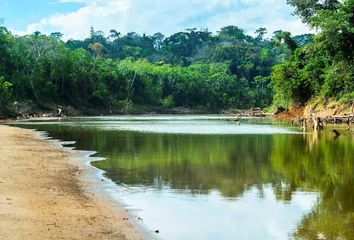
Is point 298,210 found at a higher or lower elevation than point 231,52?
lower

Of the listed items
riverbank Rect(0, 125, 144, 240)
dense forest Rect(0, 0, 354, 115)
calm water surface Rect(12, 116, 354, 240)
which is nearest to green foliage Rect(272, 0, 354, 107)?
dense forest Rect(0, 0, 354, 115)

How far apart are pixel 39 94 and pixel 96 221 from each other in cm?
9210

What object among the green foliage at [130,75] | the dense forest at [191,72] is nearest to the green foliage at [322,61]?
the dense forest at [191,72]

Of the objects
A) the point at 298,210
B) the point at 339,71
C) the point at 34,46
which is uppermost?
the point at 34,46

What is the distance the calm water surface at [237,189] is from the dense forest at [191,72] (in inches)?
997

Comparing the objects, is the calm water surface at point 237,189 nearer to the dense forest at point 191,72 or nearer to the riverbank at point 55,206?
the riverbank at point 55,206

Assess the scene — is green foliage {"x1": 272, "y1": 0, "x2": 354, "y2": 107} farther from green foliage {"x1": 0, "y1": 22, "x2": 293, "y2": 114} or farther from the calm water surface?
the calm water surface

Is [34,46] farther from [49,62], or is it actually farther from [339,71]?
[339,71]

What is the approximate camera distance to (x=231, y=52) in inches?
6747

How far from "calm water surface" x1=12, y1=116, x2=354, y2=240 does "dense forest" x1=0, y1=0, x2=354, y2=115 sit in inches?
997

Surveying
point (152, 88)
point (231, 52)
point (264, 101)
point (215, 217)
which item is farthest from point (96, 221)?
point (231, 52)

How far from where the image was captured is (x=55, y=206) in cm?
1238

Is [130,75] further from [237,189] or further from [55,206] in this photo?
[55,206]

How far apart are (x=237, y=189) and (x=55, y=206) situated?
612 centimetres
